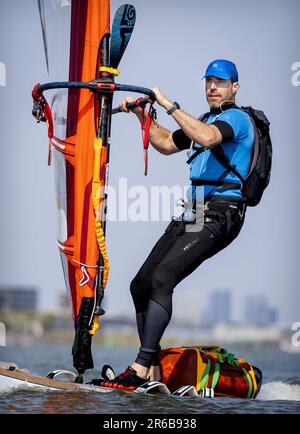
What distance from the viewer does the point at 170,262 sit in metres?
8.91

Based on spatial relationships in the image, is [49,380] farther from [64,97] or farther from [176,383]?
[64,97]

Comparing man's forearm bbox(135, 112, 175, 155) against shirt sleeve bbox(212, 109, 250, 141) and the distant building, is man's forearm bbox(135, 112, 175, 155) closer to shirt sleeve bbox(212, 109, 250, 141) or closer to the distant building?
shirt sleeve bbox(212, 109, 250, 141)

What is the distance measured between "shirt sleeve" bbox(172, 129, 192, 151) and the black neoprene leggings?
0.90 meters

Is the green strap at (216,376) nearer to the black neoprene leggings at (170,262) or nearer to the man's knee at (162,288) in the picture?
the black neoprene leggings at (170,262)

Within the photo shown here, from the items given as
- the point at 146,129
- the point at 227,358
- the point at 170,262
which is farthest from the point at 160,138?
the point at 227,358

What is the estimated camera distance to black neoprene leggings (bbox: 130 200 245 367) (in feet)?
29.2

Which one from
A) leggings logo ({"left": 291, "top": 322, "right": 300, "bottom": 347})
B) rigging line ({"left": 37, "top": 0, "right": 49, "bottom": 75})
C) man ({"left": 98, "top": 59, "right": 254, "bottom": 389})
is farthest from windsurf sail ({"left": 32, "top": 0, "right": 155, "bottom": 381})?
leggings logo ({"left": 291, "top": 322, "right": 300, "bottom": 347})

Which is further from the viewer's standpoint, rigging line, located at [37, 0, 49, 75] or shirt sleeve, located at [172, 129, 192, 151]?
rigging line, located at [37, 0, 49, 75]

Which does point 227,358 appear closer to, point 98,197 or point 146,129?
point 98,197

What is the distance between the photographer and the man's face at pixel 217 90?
30.3ft

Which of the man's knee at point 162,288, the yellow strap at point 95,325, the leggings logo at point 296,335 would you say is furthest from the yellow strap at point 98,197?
the leggings logo at point 296,335

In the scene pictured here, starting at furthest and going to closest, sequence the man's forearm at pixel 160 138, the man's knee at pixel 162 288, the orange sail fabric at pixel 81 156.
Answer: the man's forearm at pixel 160 138
the orange sail fabric at pixel 81 156
the man's knee at pixel 162 288

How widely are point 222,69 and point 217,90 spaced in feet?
0.66
